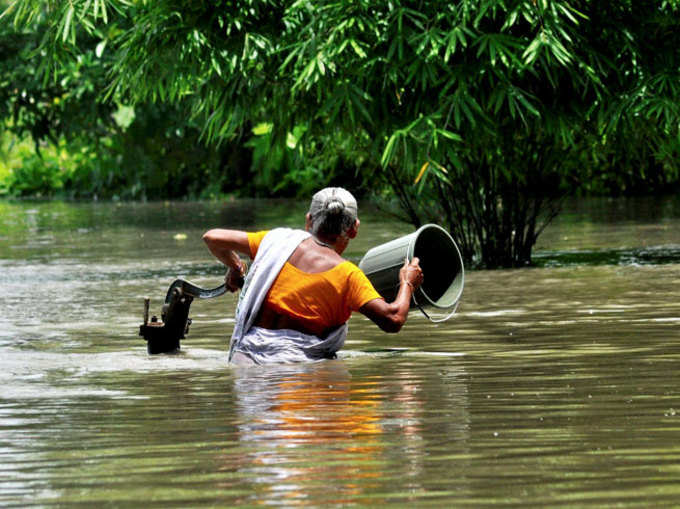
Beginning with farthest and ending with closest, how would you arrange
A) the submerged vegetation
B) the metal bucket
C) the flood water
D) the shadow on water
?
the shadow on water < the submerged vegetation < the metal bucket < the flood water

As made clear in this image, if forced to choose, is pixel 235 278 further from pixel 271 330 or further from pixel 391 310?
pixel 391 310

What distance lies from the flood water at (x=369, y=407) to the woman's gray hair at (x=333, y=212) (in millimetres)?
735

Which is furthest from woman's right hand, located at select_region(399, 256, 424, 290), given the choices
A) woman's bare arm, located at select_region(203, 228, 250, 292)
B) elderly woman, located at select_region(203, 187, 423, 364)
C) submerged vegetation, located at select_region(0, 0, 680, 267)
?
Answer: submerged vegetation, located at select_region(0, 0, 680, 267)

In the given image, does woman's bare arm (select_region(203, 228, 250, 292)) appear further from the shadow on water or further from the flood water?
the shadow on water

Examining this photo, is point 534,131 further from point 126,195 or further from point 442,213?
point 126,195

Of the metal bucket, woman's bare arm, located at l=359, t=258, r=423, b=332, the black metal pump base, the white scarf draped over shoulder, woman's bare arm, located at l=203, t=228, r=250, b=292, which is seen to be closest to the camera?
woman's bare arm, located at l=359, t=258, r=423, b=332

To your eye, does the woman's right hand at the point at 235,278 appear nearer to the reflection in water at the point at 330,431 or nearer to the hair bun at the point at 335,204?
the reflection in water at the point at 330,431

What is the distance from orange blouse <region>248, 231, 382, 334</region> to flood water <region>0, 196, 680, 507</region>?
0.29 metres

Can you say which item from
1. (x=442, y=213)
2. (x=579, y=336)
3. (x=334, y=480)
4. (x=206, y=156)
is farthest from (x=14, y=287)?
(x=206, y=156)

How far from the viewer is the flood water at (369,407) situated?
5.05 meters

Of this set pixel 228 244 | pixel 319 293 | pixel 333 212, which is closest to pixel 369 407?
pixel 319 293

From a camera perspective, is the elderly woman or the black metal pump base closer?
the elderly woman

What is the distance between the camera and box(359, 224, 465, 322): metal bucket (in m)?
8.86

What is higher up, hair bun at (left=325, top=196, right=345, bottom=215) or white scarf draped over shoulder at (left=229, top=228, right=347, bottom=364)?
hair bun at (left=325, top=196, right=345, bottom=215)
